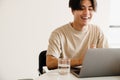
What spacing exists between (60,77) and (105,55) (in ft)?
0.96

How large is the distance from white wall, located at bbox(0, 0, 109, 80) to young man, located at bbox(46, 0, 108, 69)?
1.22 m

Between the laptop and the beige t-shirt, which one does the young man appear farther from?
the laptop

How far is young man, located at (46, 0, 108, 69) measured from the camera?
1881mm

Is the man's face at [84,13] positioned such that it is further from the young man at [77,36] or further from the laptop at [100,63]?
the laptop at [100,63]

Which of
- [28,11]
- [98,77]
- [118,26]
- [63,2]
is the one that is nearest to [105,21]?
[118,26]

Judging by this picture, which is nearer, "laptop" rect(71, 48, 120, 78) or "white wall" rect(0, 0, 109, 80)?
"laptop" rect(71, 48, 120, 78)

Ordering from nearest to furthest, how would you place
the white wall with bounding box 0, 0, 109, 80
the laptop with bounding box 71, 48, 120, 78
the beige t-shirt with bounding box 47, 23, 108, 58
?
the laptop with bounding box 71, 48, 120, 78 < the beige t-shirt with bounding box 47, 23, 108, 58 < the white wall with bounding box 0, 0, 109, 80

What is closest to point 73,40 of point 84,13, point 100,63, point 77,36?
point 77,36

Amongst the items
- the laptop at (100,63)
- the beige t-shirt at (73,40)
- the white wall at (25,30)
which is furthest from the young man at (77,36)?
the white wall at (25,30)

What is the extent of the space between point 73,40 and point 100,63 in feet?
1.97

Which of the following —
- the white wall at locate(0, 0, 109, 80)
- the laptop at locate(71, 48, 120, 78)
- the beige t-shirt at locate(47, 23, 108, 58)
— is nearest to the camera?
the laptop at locate(71, 48, 120, 78)

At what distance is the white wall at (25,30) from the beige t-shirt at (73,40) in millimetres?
1229

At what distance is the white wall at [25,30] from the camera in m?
3.04

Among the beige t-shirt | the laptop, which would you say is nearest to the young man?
the beige t-shirt
